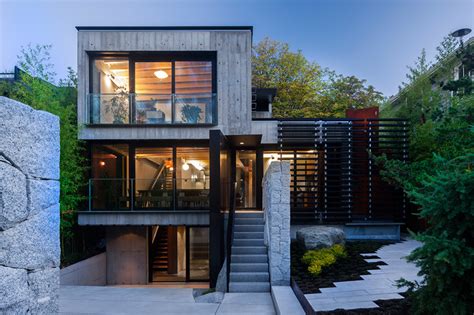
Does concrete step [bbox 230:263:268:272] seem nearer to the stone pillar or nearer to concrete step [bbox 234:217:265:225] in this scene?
the stone pillar

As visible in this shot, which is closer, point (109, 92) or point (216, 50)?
point (216, 50)

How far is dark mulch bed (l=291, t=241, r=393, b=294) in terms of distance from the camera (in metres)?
5.86

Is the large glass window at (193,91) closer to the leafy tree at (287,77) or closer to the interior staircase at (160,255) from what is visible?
the interior staircase at (160,255)

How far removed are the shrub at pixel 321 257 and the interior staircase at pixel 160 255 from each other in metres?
5.29

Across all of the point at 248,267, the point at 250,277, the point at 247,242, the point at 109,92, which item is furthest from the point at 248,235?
the point at 109,92

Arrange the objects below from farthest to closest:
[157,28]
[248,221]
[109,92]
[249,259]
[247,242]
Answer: [109,92] → [157,28] → [248,221] → [247,242] → [249,259]

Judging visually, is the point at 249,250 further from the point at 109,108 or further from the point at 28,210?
the point at 28,210

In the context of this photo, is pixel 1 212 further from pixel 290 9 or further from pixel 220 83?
pixel 290 9

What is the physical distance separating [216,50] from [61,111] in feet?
16.0

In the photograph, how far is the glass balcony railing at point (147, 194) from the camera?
928 cm

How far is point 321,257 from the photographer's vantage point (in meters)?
6.73

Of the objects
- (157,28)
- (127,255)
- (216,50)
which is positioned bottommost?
(127,255)

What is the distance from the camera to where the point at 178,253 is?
10438mm

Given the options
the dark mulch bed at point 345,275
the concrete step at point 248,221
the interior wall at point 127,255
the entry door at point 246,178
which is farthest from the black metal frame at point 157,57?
the dark mulch bed at point 345,275
